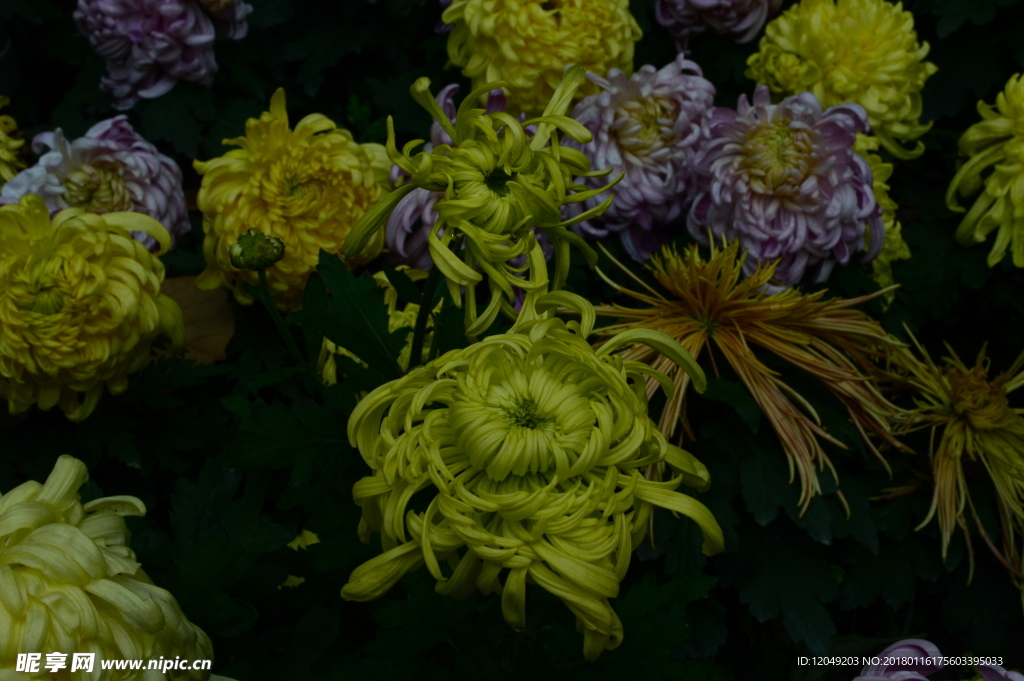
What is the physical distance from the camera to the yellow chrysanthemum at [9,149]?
101 cm

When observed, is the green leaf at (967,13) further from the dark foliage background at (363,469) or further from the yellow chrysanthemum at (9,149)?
the yellow chrysanthemum at (9,149)

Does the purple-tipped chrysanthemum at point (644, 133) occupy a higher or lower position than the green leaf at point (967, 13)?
lower

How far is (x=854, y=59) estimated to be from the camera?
3.38 feet

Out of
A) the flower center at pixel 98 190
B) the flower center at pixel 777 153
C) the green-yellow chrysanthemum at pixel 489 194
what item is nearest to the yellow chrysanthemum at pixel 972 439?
the flower center at pixel 777 153

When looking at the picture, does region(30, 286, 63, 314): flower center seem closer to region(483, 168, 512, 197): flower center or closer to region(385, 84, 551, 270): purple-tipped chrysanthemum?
region(385, 84, 551, 270): purple-tipped chrysanthemum

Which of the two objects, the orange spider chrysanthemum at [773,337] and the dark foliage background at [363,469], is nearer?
the dark foliage background at [363,469]

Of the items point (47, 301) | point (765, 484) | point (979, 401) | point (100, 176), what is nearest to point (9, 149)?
point (100, 176)

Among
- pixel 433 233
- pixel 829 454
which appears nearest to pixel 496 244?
pixel 433 233

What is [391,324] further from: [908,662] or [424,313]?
[908,662]

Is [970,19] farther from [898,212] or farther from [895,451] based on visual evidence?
[895,451]

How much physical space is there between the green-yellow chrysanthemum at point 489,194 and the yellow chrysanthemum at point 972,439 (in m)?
0.57

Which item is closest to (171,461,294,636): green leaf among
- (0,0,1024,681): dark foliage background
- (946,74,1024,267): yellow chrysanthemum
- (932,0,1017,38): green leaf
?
(0,0,1024,681): dark foliage background

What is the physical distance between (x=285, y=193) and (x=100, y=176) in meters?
0.27

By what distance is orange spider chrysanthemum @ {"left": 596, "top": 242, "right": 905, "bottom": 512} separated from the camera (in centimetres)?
83
